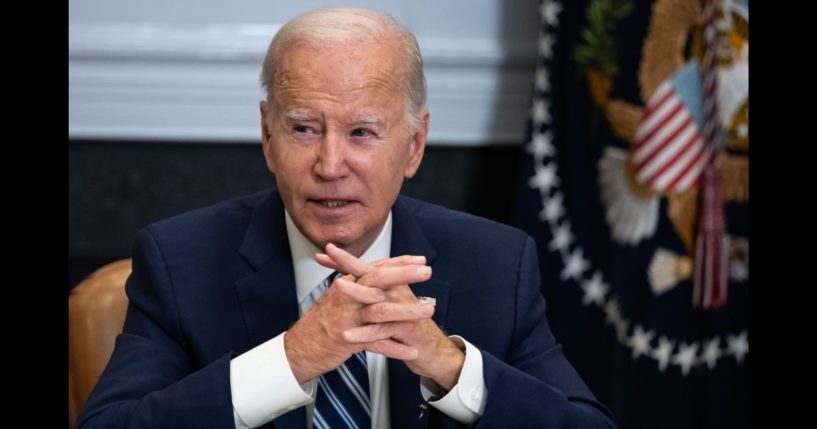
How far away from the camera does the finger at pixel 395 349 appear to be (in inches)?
74.8

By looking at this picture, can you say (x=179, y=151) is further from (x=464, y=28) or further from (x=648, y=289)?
(x=648, y=289)

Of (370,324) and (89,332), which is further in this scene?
(89,332)

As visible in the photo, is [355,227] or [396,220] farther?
[396,220]

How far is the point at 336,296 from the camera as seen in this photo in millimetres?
1892

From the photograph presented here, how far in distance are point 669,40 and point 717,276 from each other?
71 cm

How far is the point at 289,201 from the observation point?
207cm

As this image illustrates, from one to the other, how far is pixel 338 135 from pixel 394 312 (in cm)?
36

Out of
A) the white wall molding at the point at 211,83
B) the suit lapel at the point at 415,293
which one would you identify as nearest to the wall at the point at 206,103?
the white wall molding at the point at 211,83

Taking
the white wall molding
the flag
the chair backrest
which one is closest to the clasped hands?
the chair backrest

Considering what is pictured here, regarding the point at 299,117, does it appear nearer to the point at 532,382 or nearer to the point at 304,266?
the point at 304,266

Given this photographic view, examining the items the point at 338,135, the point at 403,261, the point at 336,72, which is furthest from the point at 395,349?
the point at 336,72

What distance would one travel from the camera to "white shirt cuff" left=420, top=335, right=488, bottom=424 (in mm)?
1935
